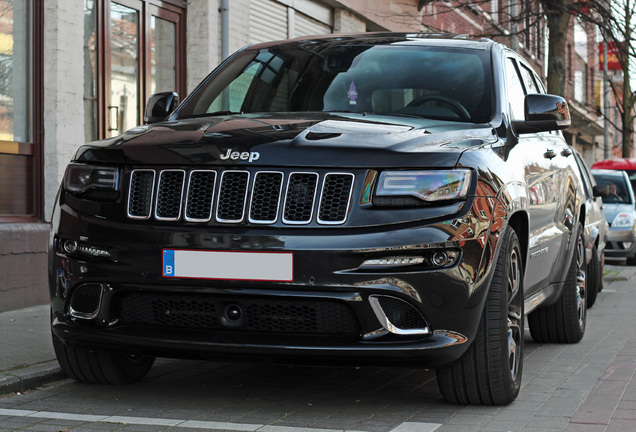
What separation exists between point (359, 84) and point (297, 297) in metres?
1.76

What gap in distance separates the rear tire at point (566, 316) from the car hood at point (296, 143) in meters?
2.54

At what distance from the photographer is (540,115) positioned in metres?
5.79

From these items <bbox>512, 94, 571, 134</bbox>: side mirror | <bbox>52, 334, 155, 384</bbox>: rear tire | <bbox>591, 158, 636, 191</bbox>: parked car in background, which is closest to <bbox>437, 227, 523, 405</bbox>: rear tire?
<bbox>512, 94, 571, 134</bbox>: side mirror

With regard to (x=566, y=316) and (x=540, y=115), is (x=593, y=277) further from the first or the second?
(x=540, y=115)

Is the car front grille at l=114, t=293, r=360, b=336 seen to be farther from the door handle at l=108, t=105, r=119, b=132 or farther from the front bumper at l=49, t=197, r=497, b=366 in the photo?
the door handle at l=108, t=105, r=119, b=132

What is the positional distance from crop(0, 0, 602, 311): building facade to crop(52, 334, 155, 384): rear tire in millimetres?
3476

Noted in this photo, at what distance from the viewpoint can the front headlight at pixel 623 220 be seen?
18.7 metres

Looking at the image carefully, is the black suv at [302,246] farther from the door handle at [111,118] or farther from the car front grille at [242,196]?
the door handle at [111,118]

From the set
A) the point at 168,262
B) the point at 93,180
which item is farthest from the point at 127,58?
the point at 168,262

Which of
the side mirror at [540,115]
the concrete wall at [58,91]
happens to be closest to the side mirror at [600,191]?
the concrete wall at [58,91]

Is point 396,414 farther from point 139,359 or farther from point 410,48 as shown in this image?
point 410,48

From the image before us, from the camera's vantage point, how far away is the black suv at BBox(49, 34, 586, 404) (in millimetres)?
4426

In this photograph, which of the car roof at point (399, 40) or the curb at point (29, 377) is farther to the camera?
the car roof at point (399, 40)

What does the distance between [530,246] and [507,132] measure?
0.63m
